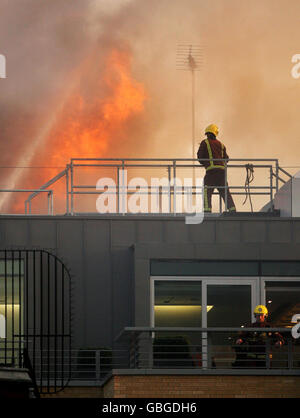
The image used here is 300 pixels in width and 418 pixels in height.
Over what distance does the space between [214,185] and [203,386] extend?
6.47 metres

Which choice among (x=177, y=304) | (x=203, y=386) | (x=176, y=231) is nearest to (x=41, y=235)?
(x=176, y=231)

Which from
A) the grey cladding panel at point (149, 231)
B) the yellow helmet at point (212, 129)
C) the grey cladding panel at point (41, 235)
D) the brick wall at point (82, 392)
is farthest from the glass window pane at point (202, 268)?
the yellow helmet at point (212, 129)

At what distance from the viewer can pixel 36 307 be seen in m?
24.3

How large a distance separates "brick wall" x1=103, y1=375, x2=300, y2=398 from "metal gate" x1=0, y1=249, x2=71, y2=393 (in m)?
2.72

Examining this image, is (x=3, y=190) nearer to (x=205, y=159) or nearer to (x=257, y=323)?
(x=205, y=159)

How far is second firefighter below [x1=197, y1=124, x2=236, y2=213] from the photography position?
2625 centimetres

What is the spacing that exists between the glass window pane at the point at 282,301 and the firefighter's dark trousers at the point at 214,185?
2249mm

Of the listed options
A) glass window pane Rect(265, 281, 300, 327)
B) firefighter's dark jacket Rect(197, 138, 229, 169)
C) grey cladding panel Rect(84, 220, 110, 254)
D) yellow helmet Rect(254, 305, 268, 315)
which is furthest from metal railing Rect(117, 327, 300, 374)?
firefighter's dark jacket Rect(197, 138, 229, 169)

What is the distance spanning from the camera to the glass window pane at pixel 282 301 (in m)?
24.4

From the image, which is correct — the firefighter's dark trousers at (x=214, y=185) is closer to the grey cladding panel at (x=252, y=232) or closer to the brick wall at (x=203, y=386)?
the grey cladding panel at (x=252, y=232)

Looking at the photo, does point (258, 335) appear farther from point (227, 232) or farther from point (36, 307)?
point (36, 307)

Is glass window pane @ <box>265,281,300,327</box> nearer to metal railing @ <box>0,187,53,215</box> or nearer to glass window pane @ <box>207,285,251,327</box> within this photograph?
glass window pane @ <box>207,285,251,327</box>

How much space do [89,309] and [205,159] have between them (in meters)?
3.79
